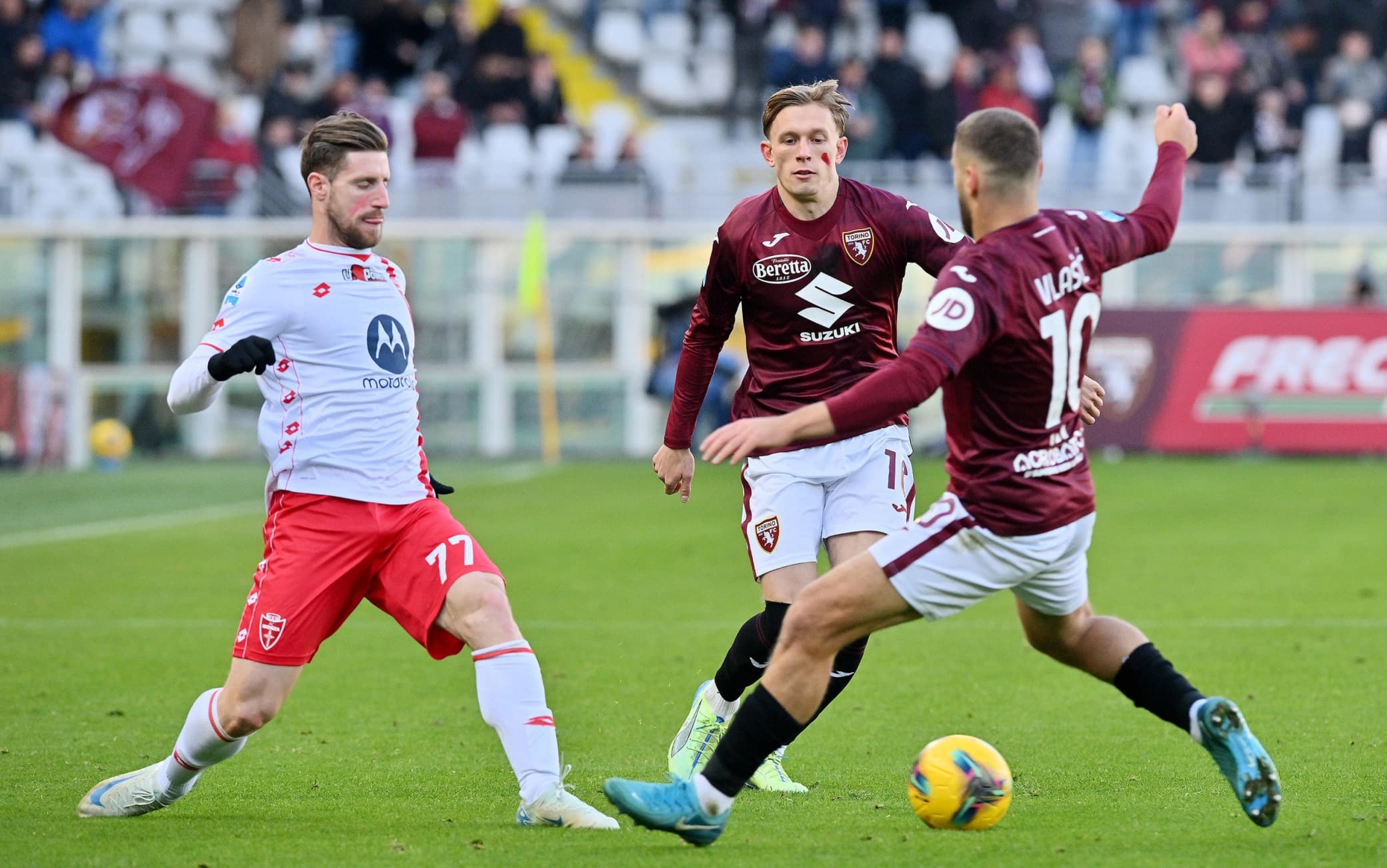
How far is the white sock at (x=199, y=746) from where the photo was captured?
5453 millimetres

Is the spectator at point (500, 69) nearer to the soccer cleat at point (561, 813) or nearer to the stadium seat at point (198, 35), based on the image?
the stadium seat at point (198, 35)

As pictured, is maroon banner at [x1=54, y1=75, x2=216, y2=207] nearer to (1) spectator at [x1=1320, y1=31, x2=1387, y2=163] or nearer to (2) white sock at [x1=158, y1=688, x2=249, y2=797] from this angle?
(1) spectator at [x1=1320, y1=31, x2=1387, y2=163]

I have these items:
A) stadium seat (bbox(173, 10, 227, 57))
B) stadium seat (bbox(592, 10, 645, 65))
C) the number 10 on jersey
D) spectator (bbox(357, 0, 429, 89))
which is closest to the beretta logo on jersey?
the number 10 on jersey

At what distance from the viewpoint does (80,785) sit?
6125 mm

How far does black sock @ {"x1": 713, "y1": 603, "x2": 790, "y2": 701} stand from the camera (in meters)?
6.14

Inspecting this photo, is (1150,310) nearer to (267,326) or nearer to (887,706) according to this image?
(887,706)

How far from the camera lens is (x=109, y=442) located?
24141mm

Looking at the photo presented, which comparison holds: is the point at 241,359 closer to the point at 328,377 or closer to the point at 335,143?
the point at 328,377

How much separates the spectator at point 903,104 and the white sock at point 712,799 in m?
20.6

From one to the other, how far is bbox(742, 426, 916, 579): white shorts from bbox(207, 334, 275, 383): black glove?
1717 millimetres

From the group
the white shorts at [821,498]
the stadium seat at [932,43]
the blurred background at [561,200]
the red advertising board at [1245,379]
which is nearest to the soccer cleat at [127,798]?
the white shorts at [821,498]

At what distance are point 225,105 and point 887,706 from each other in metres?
20.2

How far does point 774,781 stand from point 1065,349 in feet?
6.44

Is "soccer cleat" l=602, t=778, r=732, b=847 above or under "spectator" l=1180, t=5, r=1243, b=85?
under
